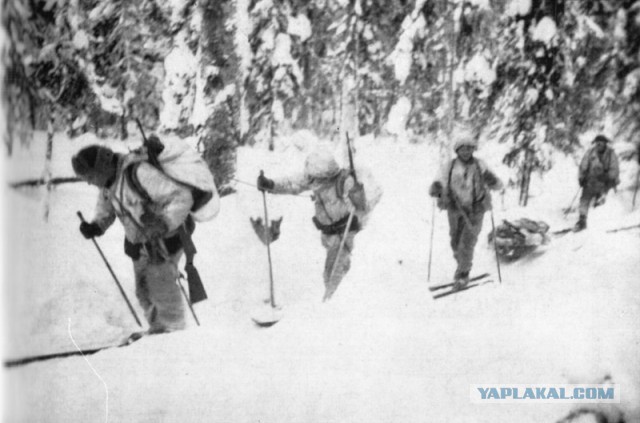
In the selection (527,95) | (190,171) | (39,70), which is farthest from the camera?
(527,95)

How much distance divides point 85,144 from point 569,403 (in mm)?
2793

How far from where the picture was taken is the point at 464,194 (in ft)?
10.1

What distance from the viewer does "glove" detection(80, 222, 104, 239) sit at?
2.89 metres

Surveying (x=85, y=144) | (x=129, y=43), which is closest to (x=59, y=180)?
(x=85, y=144)

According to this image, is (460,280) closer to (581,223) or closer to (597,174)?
(581,223)

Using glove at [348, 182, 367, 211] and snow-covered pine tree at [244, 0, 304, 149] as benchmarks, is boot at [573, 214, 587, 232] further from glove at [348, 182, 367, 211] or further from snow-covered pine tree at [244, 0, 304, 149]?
snow-covered pine tree at [244, 0, 304, 149]

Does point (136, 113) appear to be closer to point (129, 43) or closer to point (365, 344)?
point (129, 43)

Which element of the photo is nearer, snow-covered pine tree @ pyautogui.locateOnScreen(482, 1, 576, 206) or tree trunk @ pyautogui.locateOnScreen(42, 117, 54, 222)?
tree trunk @ pyautogui.locateOnScreen(42, 117, 54, 222)

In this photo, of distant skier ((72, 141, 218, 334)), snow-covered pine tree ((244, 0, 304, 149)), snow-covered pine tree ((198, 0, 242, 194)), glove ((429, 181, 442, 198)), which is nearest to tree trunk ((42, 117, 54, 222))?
distant skier ((72, 141, 218, 334))

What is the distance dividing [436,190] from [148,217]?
1.47 m

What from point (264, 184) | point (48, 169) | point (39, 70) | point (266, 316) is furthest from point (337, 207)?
point (39, 70)

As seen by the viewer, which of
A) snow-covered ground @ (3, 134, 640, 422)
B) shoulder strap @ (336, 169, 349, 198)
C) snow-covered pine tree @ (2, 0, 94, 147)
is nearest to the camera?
snow-covered pine tree @ (2, 0, 94, 147)

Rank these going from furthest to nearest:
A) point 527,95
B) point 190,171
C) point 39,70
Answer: point 527,95
point 190,171
point 39,70

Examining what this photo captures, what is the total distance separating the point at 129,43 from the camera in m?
2.90
